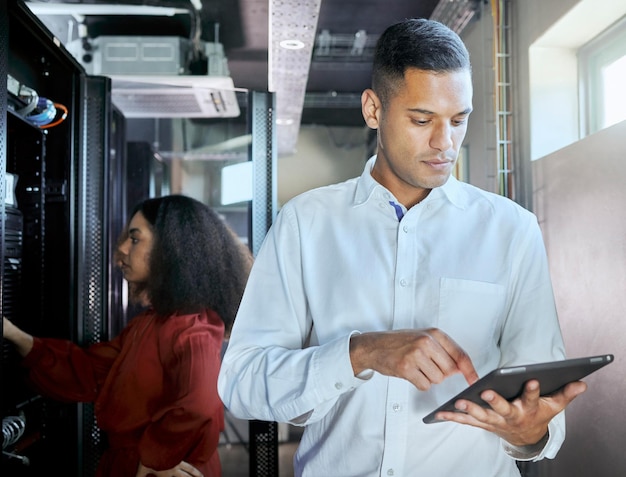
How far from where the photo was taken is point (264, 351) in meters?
1.16

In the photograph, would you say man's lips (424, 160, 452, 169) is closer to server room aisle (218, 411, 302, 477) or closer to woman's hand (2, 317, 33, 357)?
woman's hand (2, 317, 33, 357)

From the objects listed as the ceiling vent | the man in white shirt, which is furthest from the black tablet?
the ceiling vent

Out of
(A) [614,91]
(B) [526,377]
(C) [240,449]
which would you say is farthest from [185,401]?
(A) [614,91]

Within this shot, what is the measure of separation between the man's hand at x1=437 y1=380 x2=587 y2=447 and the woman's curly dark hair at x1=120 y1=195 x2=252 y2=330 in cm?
163

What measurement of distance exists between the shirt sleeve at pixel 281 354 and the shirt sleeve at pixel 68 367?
1191 mm

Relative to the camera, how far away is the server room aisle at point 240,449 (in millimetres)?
3532

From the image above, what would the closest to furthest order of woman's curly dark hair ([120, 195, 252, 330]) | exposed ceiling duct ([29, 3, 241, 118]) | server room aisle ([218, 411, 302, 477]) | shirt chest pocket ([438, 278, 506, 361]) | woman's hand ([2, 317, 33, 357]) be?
shirt chest pocket ([438, 278, 506, 361])
woman's hand ([2, 317, 33, 357])
woman's curly dark hair ([120, 195, 252, 330])
server room aisle ([218, 411, 302, 477])
exposed ceiling duct ([29, 3, 241, 118])

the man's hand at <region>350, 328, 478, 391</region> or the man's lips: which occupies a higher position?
the man's lips

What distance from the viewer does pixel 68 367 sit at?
2.29 meters

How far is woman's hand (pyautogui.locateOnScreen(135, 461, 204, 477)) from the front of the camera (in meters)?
2.14

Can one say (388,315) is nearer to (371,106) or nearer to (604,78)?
(371,106)

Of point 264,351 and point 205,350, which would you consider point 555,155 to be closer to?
point 205,350

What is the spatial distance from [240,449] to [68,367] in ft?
5.99

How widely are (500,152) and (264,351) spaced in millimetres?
2148
